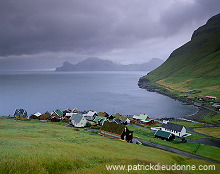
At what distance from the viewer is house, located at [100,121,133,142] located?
5330 cm

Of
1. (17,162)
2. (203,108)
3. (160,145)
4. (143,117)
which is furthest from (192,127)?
(17,162)

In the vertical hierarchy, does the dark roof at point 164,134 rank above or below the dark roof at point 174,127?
below

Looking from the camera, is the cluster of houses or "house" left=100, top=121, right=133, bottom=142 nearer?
"house" left=100, top=121, right=133, bottom=142

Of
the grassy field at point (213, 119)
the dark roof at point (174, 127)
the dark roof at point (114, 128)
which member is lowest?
the grassy field at point (213, 119)

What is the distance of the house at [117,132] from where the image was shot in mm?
53300

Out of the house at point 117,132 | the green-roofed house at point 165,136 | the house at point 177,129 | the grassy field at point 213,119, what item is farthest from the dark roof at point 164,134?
the grassy field at point 213,119

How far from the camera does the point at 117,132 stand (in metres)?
54.4

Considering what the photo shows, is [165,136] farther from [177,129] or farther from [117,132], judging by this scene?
[117,132]

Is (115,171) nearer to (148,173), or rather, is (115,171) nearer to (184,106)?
(148,173)

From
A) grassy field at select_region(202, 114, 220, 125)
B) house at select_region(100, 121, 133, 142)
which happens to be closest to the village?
house at select_region(100, 121, 133, 142)

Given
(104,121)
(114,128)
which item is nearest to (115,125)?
(114,128)

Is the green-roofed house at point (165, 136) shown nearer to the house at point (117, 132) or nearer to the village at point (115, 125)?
the village at point (115, 125)

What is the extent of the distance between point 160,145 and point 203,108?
97941 mm

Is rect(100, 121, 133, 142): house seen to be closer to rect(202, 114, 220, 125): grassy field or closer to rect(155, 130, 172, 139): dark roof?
rect(155, 130, 172, 139): dark roof
